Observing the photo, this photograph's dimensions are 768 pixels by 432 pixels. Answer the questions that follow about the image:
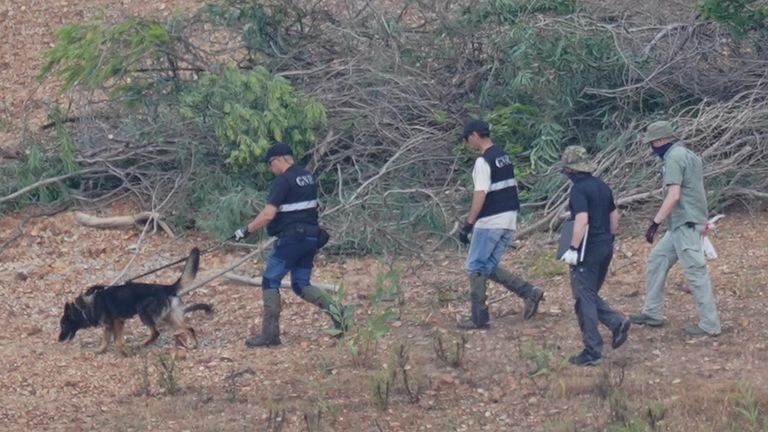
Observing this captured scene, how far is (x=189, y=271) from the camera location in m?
9.84

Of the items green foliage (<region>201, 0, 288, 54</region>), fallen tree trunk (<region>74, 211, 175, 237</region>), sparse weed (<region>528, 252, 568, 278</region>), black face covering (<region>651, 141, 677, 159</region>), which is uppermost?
green foliage (<region>201, 0, 288, 54</region>)

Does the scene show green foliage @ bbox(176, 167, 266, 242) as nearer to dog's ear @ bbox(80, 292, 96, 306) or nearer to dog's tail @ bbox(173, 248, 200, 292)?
dog's tail @ bbox(173, 248, 200, 292)

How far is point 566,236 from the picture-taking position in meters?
8.80

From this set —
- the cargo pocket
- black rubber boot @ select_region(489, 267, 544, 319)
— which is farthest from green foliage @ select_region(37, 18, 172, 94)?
the cargo pocket

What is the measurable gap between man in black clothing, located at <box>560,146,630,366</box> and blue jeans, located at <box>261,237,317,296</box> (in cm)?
187

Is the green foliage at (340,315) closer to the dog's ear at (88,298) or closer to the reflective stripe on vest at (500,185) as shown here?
the reflective stripe on vest at (500,185)

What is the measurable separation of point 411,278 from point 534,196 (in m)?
1.71

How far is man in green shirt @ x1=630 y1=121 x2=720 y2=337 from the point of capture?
8.97 meters

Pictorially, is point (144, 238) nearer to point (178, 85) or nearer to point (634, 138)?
point (178, 85)

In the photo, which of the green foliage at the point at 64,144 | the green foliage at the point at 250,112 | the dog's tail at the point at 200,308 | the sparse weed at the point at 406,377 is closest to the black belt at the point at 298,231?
the sparse weed at the point at 406,377

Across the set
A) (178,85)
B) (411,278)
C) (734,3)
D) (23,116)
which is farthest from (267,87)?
A: (734,3)

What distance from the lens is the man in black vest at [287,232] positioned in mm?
9545

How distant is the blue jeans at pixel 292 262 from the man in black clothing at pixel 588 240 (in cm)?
187

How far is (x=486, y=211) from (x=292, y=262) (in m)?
1.40
